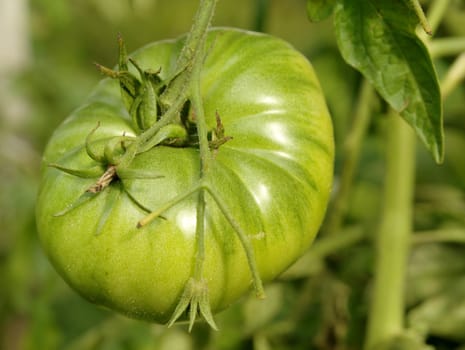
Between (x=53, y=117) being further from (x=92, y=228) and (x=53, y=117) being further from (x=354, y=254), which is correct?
(x=92, y=228)

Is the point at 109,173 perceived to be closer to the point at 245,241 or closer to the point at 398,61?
the point at 245,241

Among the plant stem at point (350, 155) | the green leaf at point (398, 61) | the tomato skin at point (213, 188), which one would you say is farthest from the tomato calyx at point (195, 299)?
the plant stem at point (350, 155)

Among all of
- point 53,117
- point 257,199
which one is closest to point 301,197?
point 257,199

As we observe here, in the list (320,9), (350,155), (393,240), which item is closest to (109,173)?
(320,9)

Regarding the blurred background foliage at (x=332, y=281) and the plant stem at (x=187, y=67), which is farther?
the blurred background foliage at (x=332, y=281)

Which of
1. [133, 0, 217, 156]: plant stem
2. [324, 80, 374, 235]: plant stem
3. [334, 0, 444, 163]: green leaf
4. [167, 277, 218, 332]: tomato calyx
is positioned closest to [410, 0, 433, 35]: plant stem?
[334, 0, 444, 163]: green leaf

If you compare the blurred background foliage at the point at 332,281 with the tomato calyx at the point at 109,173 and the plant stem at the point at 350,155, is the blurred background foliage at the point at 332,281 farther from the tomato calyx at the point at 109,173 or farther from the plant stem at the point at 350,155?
the tomato calyx at the point at 109,173
